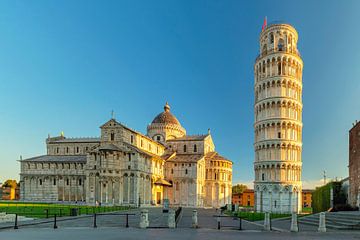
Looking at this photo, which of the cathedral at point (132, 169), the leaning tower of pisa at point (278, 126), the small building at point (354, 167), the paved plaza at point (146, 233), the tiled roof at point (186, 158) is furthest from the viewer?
the tiled roof at point (186, 158)

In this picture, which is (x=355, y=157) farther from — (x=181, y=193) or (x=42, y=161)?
(x=42, y=161)

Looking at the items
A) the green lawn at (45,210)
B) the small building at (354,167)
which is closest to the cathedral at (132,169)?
the green lawn at (45,210)

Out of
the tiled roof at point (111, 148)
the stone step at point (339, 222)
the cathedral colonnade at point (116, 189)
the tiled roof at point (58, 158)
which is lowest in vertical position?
the cathedral colonnade at point (116, 189)

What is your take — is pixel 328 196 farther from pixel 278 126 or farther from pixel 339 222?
pixel 339 222

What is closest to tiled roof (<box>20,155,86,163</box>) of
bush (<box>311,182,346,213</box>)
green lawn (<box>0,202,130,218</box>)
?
green lawn (<box>0,202,130,218</box>)

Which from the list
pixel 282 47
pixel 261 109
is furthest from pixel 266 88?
pixel 282 47

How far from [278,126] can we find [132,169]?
85.0 feet

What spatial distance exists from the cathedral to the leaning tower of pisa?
1907cm

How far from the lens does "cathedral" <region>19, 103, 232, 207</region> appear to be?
6881cm

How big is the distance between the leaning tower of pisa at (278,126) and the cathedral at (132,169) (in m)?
19.1

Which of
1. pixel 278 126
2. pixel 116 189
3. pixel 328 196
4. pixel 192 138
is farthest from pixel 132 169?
pixel 328 196

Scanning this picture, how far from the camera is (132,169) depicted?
6894cm

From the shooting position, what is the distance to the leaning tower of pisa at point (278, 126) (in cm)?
6325

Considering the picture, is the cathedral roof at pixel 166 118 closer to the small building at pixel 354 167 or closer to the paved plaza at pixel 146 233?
the small building at pixel 354 167
